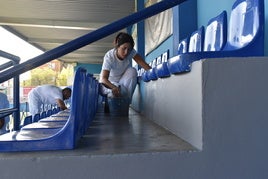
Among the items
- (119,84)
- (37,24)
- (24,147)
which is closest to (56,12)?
(37,24)

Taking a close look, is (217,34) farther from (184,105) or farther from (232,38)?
(184,105)

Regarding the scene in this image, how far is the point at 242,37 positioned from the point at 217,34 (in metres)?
0.33

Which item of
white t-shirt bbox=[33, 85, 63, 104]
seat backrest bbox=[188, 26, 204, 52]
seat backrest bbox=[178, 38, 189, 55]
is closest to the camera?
seat backrest bbox=[188, 26, 204, 52]

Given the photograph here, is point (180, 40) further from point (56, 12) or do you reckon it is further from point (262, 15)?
point (56, 12)

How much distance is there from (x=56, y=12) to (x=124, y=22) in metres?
6.11

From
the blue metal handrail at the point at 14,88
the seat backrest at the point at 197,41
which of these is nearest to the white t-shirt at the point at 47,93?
the blue metal handrail at the point at 14,88

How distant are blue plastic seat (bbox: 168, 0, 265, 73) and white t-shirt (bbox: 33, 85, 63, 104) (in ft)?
13.5

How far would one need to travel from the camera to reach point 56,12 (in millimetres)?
6734

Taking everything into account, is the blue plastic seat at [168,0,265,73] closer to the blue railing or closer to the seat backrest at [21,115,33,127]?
the blue railing

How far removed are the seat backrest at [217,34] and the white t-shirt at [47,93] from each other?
3809mm

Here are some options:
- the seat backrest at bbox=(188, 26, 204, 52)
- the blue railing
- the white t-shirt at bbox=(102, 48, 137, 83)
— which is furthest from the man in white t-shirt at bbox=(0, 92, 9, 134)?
the blue railing

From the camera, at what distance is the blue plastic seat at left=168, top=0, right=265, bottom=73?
96cm

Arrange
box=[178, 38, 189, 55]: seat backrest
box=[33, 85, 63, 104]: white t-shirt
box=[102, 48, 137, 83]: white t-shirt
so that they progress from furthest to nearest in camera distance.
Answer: box=[33, 85, 63, 104]: white t-shirt
box=[102, 48, 137, 83]: white t-shirt
box=[178, 38, 189, 55]: seat backrest

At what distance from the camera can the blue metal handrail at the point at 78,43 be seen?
0.96m
